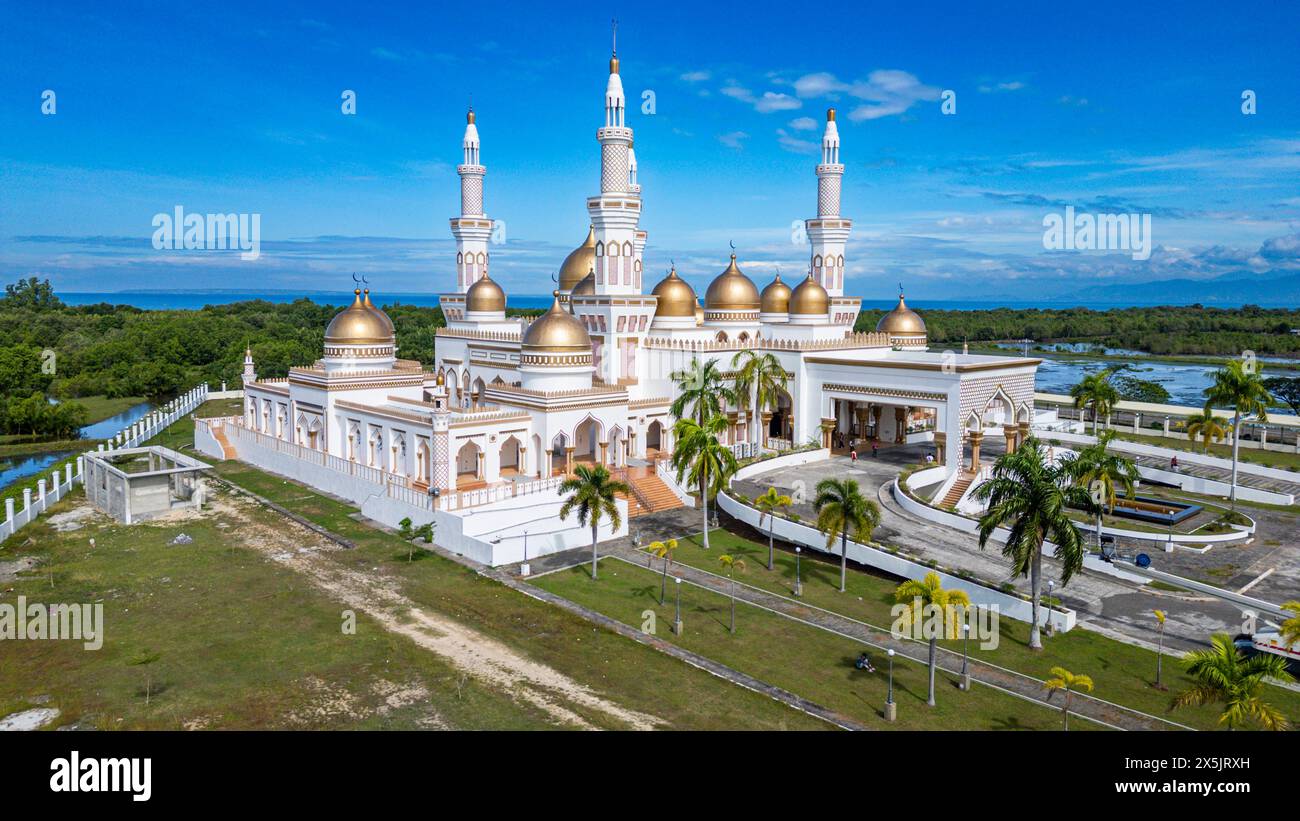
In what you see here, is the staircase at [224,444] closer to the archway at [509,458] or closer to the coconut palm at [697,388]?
the archway at [509,458]

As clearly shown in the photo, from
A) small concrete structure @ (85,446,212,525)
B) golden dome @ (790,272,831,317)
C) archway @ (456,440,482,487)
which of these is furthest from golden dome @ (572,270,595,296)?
small concrete structure @ (85,446,212,525)

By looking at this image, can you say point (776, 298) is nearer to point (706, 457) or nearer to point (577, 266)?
point (577, 266)

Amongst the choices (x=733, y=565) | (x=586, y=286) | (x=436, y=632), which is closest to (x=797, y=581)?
(x=733, y=565)

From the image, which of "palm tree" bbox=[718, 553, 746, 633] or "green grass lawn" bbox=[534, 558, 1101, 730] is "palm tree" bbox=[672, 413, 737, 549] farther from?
"green grass lawn" bbox=[534, 558, 1101, 730]

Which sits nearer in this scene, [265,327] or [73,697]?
[73,697]
